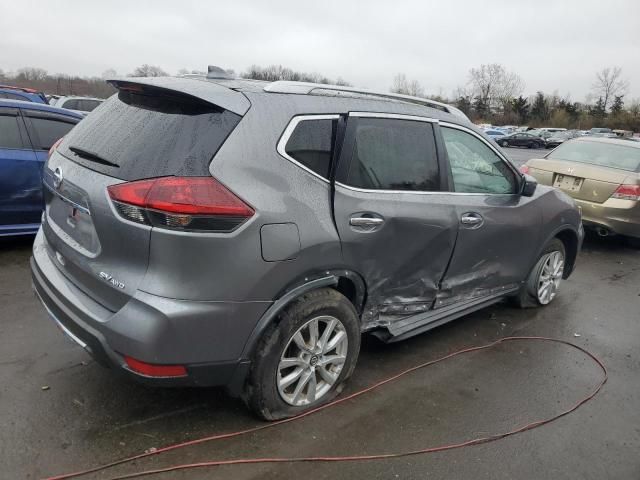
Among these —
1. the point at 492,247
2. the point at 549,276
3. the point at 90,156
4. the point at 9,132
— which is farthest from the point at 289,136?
the point at 9,132

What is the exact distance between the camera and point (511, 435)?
292cm

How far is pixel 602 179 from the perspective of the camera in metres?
6.91

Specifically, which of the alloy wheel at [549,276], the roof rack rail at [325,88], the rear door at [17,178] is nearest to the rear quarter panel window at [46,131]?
the rear door at [17,178]

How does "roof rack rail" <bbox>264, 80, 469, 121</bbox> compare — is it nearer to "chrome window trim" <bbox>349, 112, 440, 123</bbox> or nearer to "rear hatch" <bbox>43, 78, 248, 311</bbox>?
"chrome window trim" <bbox>349, 112, 440, 123</bbox>

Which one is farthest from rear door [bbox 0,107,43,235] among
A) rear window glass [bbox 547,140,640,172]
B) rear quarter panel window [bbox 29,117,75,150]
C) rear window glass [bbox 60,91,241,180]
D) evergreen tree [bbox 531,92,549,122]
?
evergreen tree [bbox 531,92,549,122]

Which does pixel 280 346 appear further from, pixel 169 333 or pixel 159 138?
pixel 159 138

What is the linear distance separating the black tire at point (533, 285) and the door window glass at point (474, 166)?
0.93 meters

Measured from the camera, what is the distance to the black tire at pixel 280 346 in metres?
2.60

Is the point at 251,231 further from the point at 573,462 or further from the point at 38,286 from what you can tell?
the point at 573,462

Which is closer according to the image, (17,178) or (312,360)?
(312,360)

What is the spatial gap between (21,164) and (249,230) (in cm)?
396

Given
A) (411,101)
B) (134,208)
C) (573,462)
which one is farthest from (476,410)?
(134,208)

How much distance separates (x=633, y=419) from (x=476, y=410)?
1.01 metres

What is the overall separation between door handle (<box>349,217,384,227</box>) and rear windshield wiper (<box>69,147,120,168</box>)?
48.8 inches
